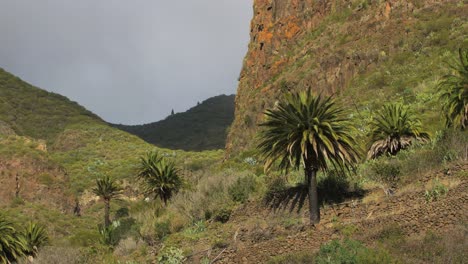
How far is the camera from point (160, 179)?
38.8 m

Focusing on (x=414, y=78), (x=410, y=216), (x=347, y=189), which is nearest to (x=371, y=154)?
(x=347, y=189)

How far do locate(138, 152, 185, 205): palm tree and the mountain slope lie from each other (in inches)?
3358

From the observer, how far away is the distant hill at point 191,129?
145 m

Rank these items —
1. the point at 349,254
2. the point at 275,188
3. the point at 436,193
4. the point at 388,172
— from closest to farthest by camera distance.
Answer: the point at 349,254 → the point at 436,193 → the point at 388,172 → the point at 275,188

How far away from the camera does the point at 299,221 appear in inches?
862

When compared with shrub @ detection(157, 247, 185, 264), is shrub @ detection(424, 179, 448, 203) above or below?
above

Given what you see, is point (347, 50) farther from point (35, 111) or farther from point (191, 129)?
point (191, 129)

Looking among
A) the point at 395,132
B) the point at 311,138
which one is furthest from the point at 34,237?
the point at 395,132

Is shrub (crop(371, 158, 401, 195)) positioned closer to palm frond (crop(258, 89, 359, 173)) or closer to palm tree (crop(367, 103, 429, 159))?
palm frond (crop(258, 89, 359, 173))

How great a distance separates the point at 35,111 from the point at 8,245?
10657cm

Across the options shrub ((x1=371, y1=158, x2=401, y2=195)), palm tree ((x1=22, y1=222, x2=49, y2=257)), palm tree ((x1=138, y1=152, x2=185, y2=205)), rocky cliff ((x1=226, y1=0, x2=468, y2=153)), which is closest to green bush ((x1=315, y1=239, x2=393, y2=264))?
shrub ((x1=371, y1=158, x2=401, y2=195))

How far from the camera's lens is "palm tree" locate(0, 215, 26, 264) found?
33344 millimetres

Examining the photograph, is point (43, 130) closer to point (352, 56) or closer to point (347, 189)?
point (352, 56)

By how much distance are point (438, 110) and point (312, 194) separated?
15.9 m
